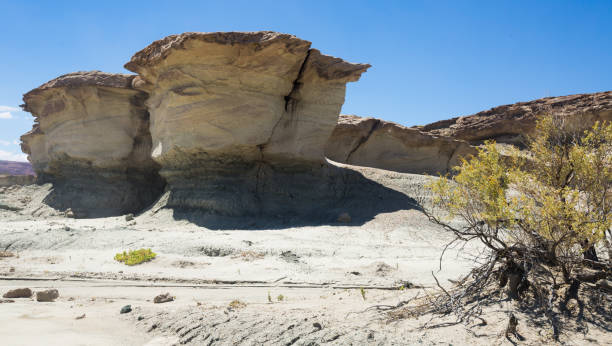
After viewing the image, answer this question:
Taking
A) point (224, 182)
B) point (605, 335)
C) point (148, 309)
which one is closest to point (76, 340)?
point (148, 309)

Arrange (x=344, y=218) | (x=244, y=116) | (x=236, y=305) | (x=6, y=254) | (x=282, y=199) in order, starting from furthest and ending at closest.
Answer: (x=282, y=199)
(x=244, y=116)
(x=344, y=218)
(x=6, y=254)
(x=236, y=305)

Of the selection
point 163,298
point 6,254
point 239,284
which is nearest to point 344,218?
point 239,284

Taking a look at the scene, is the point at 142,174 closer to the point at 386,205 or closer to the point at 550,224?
the point at 386,205

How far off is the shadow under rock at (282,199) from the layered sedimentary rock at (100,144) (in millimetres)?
3308

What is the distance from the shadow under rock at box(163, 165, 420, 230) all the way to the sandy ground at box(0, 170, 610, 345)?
72 cm

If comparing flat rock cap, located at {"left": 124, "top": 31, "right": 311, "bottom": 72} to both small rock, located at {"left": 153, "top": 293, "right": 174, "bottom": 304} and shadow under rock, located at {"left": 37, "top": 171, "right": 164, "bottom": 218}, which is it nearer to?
shadow under rock, located at {"left": 37, "top": 171, "right": 164, "bottom": 218}

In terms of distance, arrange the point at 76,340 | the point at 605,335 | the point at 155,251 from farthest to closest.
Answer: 1. the point at 155,251
2. the point at 76,340
3. the point at 605,335

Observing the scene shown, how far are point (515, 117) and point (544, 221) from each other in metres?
22.2

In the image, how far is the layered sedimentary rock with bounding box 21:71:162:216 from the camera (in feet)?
54.4

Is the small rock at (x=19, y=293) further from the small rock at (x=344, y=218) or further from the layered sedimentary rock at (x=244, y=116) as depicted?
the small rock at (x=344, y=218)

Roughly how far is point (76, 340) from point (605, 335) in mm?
4148

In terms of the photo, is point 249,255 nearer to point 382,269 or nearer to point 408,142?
point 382,269

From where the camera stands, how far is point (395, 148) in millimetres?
21156

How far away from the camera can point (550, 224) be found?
3617 mm
